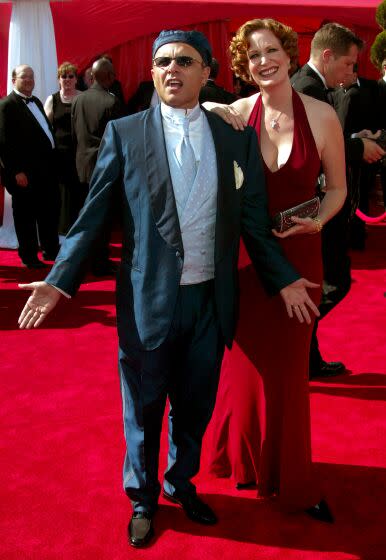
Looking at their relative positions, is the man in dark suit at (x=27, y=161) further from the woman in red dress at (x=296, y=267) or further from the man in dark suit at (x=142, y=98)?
the woman in red dress at (x=296, y=267)

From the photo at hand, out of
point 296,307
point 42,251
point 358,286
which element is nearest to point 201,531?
point 296,307

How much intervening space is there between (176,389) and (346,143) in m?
1.47

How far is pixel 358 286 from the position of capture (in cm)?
602

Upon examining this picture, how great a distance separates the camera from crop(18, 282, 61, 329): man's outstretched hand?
2312mm

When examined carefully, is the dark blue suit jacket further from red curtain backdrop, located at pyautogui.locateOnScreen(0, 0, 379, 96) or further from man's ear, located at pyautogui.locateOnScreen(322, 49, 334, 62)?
red curtain backdrop, located at pyautogui.locateOnScreen(0, 0, 379, 96)

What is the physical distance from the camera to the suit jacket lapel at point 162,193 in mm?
2303

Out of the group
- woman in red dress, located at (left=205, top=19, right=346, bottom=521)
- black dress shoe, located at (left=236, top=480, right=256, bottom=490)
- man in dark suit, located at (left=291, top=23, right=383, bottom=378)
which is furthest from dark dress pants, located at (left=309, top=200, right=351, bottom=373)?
black dress shoe, located at (left=236, top=480, right=256, bottom=490)

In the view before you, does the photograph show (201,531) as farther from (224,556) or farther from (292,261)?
(292,261)

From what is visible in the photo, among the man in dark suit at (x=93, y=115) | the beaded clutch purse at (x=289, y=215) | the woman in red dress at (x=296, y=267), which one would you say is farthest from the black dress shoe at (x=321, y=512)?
the man in dark suit at (x=93, y=115)

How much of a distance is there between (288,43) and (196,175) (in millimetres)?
714

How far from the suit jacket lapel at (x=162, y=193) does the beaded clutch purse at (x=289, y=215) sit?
39cm

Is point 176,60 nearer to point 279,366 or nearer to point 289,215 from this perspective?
point 289,215

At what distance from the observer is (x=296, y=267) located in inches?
109

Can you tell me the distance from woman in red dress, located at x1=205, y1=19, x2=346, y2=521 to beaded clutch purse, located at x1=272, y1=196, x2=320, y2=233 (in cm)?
4
